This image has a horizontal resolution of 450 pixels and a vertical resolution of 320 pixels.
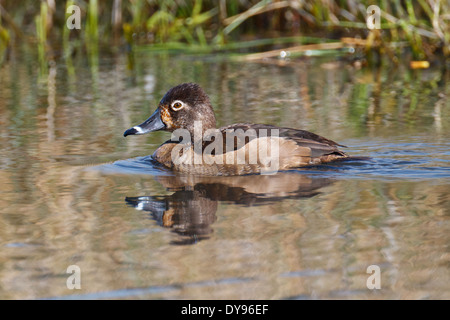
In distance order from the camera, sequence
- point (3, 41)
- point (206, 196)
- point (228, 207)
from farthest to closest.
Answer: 1. point (3, 41)
2. point (206, 196)
3. point (228, 207)

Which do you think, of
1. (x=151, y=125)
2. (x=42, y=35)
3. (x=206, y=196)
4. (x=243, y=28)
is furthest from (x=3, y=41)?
(x=206, y=196)

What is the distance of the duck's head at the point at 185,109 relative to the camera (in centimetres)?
725

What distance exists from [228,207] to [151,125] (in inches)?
88.1

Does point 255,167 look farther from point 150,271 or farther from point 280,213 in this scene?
point 150,271

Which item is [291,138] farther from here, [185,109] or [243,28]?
[243,28]

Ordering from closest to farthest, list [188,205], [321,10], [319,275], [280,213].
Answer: [319,275], [280,213], [188,205], [321,10]

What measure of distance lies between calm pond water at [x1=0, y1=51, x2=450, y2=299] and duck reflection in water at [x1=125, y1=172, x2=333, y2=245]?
0.6 inches

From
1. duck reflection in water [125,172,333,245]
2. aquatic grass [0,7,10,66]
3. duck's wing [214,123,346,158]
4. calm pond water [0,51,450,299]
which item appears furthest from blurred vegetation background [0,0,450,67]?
duck reflection in water [125,172,333,245]

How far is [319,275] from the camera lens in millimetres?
3977

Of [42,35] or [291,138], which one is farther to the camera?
[42,35]

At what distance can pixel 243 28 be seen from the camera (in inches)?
646

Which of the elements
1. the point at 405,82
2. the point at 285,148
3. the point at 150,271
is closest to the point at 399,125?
the point at 285,148

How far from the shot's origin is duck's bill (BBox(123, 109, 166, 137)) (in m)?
7.29

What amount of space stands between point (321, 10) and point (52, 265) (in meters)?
9.30
